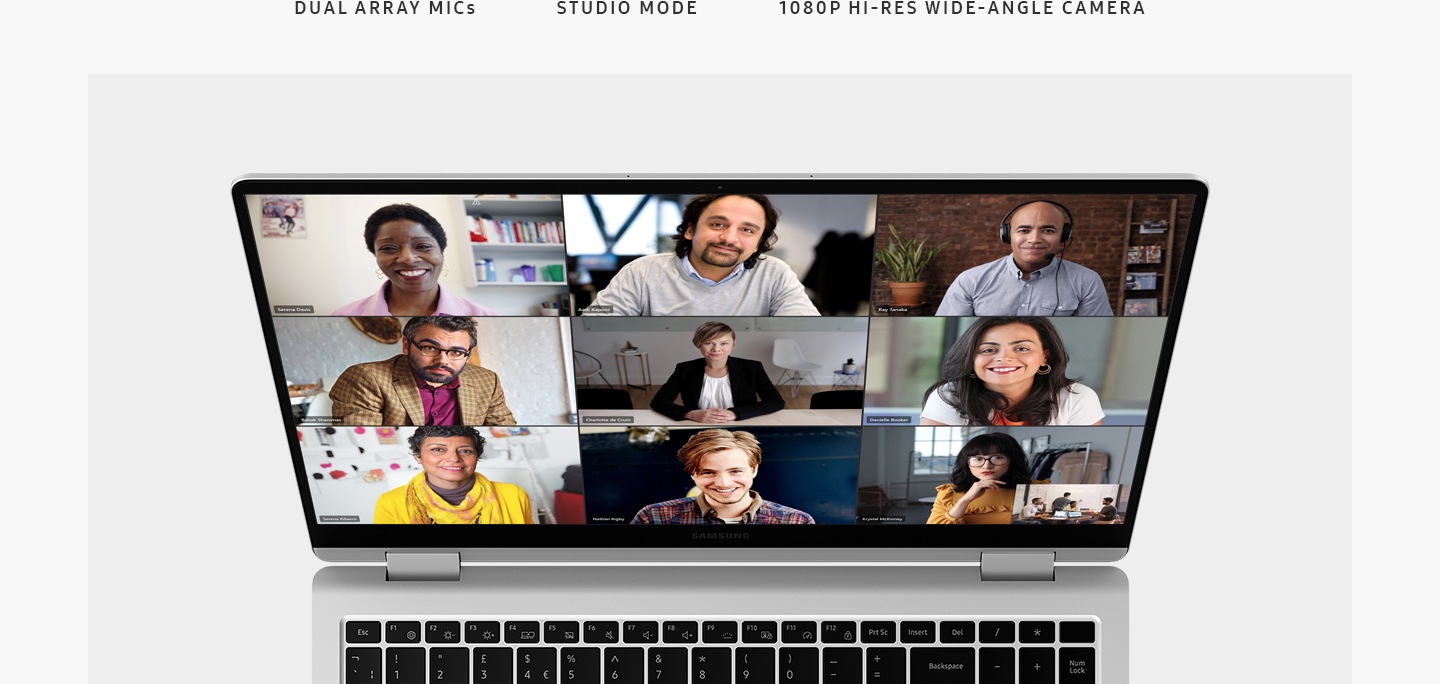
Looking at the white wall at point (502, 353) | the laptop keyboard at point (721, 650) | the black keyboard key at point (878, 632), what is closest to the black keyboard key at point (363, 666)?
the laptop keyboard at point (721, 650)

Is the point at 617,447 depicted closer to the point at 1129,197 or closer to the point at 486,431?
the point at 486,431

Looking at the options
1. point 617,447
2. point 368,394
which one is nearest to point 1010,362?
point 617,447

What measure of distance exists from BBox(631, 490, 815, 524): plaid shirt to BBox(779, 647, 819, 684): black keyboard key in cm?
31

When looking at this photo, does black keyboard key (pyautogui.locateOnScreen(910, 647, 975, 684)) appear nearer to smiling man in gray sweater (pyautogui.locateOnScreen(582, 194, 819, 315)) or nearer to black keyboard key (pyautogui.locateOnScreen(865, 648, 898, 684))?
black keyboard key (pyautogui.locateOnScreen(865, 648, 898, 684))

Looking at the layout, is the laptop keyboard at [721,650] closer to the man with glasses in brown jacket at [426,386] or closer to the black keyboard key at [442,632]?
the black keyboard key at [442,632]

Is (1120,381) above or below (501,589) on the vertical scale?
above

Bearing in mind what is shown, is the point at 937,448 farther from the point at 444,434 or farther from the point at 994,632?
the point at 444,434

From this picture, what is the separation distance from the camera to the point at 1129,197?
7.02ft

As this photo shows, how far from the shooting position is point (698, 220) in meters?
2.18

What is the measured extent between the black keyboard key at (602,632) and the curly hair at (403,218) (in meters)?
0.99

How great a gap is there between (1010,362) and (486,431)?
120 cm

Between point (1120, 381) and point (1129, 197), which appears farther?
point (1120, 381)

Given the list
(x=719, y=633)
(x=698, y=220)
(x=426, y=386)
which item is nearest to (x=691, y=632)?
(x=719, y=633)

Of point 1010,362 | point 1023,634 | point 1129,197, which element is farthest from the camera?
point 1023,634
